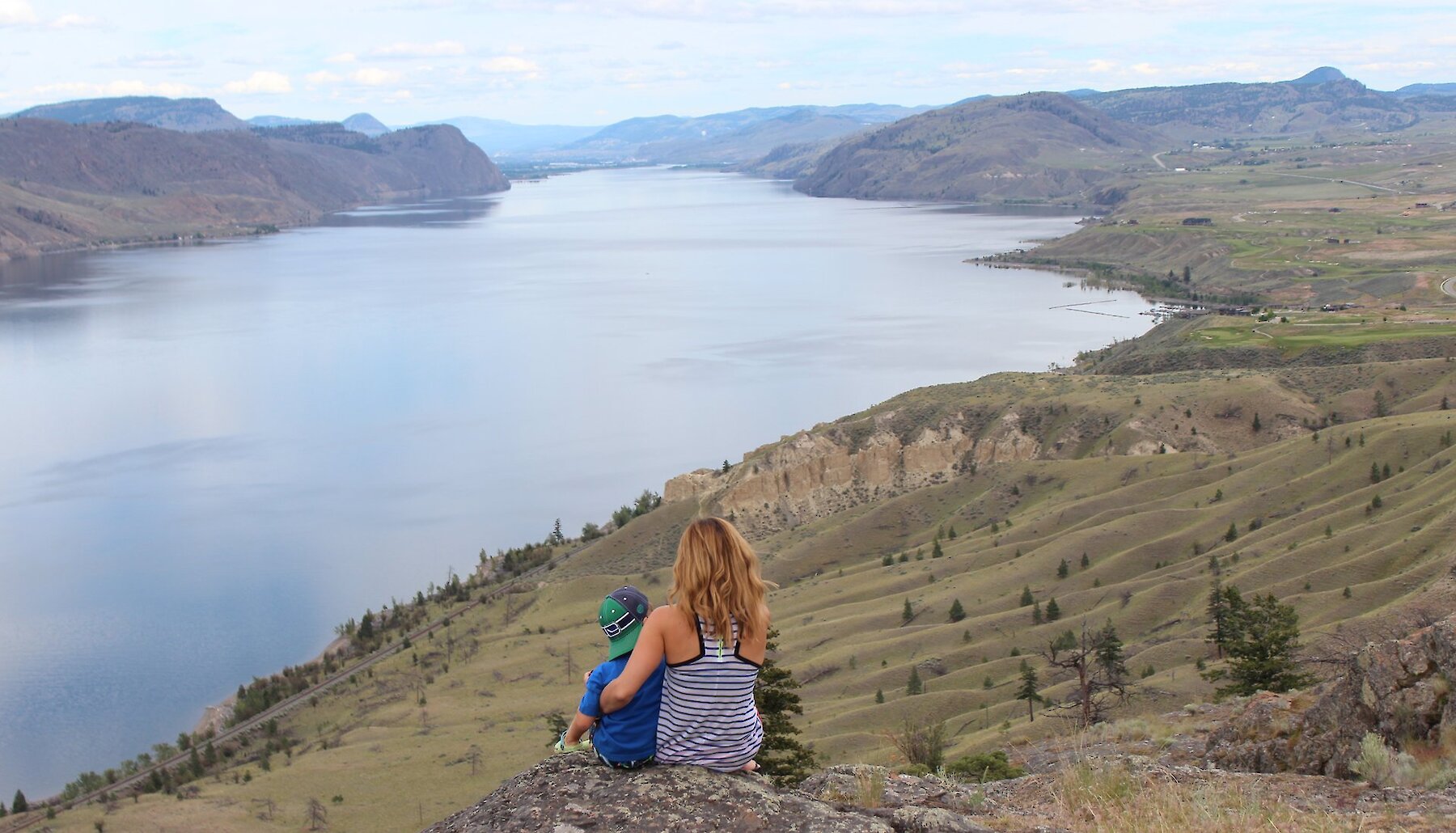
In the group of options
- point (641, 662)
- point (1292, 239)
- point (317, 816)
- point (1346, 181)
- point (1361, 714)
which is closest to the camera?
point (641, 662)

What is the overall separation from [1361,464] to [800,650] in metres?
16.0

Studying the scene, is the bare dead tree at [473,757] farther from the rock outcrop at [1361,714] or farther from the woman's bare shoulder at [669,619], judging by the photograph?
the woman's bare shoulder at [669,619]

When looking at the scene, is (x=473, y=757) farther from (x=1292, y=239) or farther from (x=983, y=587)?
(x=1292, y=239)

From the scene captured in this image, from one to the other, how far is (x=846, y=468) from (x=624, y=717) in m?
44.4

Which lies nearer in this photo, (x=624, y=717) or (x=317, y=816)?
(x=624, y=717)

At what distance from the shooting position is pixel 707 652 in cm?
586

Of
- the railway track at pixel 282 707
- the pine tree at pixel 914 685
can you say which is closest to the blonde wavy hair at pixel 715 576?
the pine tree at pixel 914 685

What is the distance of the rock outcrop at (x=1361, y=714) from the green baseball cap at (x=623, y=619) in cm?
589

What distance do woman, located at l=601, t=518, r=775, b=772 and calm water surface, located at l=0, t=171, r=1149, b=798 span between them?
3395 centimetres

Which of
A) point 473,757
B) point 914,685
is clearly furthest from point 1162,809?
point 473,757

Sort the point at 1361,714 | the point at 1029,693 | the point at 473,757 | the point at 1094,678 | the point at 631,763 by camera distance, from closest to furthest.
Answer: the point at 631,763 < the point at 1361,714 < the point at 1029,693 < the point at 1094,678 < the point at 473,757

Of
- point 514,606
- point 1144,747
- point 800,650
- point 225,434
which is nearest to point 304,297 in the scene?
point 225,434

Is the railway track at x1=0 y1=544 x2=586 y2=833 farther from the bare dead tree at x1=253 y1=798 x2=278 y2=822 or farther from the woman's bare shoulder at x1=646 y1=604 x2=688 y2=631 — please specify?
the woman's bare shoulder at x1=646 y1=604 x2=688 y2=631

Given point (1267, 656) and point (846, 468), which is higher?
point (1267, 656)
